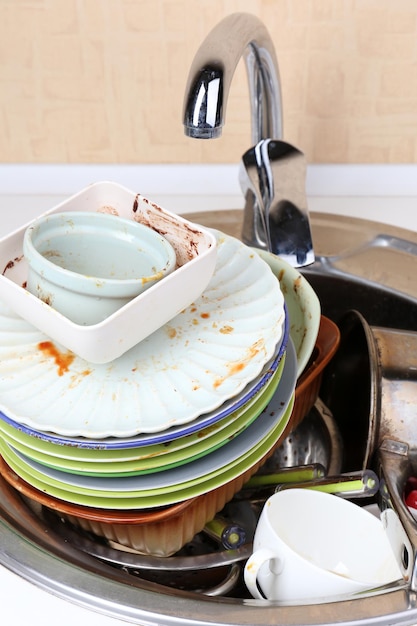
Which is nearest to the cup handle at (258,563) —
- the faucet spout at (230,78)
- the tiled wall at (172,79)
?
the faucet spout at (230,78)

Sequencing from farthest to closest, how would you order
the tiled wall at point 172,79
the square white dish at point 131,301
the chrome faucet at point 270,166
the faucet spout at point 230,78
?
the tiled wall at point 172,79 → the chrome faucet at point 270,166 → the faucet spout at point 230,78 → the square white dish at point 131,301

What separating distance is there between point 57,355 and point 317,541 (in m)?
0.28

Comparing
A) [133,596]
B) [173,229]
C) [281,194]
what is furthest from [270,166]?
[133,596]

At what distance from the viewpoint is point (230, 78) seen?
2.21ft

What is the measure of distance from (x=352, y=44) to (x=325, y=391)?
45 centimetres

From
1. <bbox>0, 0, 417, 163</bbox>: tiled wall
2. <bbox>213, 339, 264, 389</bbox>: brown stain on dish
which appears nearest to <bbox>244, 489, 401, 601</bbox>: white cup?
<bbox>213, 339, 264, 389</bbox>: brown stain on dish

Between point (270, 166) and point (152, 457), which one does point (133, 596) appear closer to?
point (152, 457)

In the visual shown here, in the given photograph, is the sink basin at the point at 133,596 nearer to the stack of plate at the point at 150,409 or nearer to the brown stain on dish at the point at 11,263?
the stack of plate at the point at 150,409

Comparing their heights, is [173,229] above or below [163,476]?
above

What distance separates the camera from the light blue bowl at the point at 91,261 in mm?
544

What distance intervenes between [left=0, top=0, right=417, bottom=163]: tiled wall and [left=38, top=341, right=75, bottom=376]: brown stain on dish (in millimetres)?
526

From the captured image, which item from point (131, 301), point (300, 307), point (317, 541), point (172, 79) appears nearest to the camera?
point (131, 301)

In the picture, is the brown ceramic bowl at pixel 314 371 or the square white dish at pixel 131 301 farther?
the brown ceramic bowl at pixel 314 371

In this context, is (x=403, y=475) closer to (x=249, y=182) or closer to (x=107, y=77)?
(x=249, y=182)
